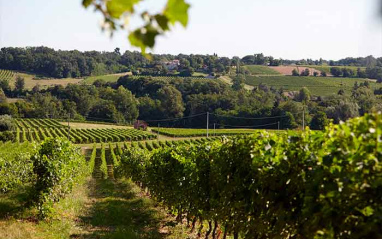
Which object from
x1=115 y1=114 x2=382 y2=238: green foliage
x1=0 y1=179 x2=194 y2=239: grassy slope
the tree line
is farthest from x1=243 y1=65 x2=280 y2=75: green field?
x1=115 y1=114 x2=382 y2=238: green foliage

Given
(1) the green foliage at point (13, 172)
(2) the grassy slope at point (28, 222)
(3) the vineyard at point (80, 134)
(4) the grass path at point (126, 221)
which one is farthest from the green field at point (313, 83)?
(2) the grassy slope at point (28, 222)

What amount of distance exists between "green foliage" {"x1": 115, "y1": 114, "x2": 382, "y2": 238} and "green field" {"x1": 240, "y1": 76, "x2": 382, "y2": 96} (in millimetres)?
89601

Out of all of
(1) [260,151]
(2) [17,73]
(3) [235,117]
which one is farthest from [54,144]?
(2) [17,73]

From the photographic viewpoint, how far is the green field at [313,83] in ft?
313

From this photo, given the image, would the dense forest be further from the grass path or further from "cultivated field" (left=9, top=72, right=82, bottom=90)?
the grass path

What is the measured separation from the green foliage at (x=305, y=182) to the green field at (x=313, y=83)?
89.6 m

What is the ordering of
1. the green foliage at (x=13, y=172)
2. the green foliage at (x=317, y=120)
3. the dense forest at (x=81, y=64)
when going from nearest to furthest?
the green foliage at (x=13, y=172) < the green foliage at (x=317, y=120) < the dense forest at (x=81, y=64)

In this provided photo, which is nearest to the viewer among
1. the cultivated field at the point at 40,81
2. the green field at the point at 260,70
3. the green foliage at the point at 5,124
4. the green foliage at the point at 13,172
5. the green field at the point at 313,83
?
the green foliage at the point at 13,172

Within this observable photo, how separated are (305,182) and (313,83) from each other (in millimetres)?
104696

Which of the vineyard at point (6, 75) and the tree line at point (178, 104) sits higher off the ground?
the vineyard at point (6, 75)

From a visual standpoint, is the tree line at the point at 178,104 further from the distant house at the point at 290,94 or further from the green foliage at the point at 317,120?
the green foliage at the point at 317,120

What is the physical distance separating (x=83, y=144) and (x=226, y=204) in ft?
185

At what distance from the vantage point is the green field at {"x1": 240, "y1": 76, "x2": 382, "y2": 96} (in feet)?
313

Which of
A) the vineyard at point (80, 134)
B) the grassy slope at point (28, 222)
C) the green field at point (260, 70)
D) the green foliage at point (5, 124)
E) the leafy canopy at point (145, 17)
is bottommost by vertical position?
the vineyard at point (80, 134)
